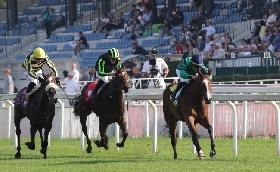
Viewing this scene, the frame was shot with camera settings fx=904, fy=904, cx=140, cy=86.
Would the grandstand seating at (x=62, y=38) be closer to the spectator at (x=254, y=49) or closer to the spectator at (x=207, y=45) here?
the spectator at (x=207, y=45)

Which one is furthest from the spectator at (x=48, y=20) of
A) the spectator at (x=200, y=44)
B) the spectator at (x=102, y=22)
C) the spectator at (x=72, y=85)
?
the spectator at (x=72, y=85)

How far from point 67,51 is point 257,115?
17976 millimetres

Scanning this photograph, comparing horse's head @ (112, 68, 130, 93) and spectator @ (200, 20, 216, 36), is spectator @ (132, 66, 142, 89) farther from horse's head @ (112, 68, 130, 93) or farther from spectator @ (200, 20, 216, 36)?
horse's head @ (112, 68, 130, 93)

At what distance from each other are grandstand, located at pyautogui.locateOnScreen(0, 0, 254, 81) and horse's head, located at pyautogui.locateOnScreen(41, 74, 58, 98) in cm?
1440

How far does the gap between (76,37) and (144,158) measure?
2226 cm

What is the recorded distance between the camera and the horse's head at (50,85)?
41.4 feet

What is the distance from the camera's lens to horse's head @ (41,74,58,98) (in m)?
12.6

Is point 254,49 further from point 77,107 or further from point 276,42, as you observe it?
point 77,107

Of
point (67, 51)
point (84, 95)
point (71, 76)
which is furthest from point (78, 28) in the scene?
point (84, 95)

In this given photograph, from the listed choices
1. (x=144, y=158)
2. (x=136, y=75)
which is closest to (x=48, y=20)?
(x=136, y=75)

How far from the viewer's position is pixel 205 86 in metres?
11.5

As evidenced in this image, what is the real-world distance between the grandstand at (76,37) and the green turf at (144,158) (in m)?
12.4

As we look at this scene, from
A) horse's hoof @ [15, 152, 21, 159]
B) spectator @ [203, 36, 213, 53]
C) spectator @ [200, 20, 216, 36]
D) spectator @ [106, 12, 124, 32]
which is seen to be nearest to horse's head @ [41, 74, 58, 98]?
horse's hoof @ [15, 152, 21, 159]

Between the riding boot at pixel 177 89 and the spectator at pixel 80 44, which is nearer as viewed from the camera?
the riding boot at pixel 177 89
